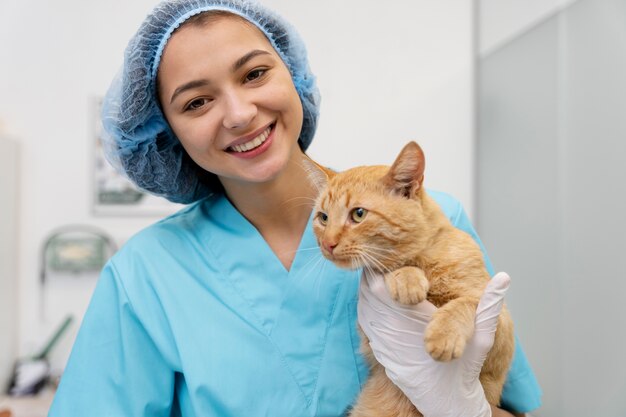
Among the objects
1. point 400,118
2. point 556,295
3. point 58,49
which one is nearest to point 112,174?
point 58,49

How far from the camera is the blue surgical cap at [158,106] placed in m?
1.05

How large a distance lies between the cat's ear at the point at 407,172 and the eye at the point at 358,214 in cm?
6

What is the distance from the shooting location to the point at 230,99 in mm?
963

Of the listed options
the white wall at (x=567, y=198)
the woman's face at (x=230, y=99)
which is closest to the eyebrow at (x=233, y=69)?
the woman's face at (x=230, y=99)

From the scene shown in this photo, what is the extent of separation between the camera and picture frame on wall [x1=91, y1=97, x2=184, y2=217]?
232 centimetres

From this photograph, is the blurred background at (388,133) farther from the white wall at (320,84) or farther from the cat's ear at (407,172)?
the cat's ear at (407,172)

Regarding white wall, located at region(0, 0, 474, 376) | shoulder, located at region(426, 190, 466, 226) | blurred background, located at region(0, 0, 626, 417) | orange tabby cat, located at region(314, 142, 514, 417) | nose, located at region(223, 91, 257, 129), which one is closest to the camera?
orange tabby cat, located at region(314, 142, 514, 417)

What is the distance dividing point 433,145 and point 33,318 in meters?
2.08

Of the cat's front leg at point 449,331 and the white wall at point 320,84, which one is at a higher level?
the white wall at point 320,84

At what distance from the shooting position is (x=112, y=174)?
7.65ft

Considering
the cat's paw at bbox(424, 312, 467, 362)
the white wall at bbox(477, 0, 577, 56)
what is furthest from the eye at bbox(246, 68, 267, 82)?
the white wall at bbox(477, 0, 577, 56)

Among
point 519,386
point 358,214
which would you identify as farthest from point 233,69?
point 519,386

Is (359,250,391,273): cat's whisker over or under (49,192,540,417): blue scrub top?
over

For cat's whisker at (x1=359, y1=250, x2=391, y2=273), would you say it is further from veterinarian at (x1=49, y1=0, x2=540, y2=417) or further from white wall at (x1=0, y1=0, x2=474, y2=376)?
white wall at (x1=0, y1=0, x2=474, y2=376)
